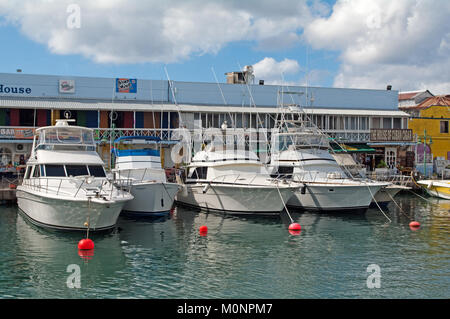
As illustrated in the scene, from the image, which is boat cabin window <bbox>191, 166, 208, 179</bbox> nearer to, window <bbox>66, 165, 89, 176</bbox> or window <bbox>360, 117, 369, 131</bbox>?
window <bbox>66, 165, 89, 176</bbox>

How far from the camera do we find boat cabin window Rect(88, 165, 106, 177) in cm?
2235

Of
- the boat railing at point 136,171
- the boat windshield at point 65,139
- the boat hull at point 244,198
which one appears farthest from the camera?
the boat railing at point 136,171

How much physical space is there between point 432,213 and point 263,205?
33.3 ft

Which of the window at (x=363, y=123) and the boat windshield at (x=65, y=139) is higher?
the window at (x=363, y=123)

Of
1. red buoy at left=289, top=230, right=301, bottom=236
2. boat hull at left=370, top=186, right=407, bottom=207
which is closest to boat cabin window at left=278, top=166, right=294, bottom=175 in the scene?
boat hull at left=370, top=186, right=407, bottom=207

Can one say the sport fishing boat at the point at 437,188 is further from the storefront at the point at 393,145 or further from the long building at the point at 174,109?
the storefront at the point at 393,145

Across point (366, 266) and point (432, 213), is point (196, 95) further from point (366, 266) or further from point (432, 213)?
point (366, 266)

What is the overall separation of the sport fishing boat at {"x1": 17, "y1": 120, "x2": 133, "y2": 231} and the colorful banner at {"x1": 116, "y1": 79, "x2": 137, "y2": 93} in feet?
51.9

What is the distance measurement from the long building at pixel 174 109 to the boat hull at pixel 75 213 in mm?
12953

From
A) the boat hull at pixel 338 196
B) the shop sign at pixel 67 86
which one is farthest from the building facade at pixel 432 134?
the shop sign at pixel 67 86

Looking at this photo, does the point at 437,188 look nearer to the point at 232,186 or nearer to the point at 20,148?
the point at 232,186

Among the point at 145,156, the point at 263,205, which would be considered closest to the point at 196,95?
the point at 145,156

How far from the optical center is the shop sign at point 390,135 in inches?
1716

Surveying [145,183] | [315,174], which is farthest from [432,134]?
[145,183]
